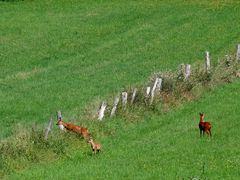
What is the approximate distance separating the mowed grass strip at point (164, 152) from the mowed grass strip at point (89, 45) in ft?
9.47

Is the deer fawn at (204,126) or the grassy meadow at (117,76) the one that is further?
the deer fawn at (204,126)

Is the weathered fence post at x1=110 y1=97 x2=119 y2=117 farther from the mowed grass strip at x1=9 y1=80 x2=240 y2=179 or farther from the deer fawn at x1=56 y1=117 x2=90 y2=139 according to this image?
the deer fawn at x1=56 y1=117 x2=90 y2=139

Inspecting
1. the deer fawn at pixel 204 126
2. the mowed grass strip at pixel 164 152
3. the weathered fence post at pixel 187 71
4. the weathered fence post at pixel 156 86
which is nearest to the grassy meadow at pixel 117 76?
the mowed grass strip at pixel 164 152

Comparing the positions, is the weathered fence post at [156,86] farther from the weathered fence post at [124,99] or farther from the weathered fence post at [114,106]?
the weathered fence post at [114,106]

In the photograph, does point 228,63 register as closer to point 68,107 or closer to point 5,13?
point 68,107

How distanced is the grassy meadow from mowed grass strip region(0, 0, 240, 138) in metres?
0.07

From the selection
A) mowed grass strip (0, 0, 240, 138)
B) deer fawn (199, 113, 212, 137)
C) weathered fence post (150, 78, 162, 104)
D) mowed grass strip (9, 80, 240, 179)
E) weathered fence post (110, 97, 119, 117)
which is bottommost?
mowed grass strip (9, 80, 240, 179)

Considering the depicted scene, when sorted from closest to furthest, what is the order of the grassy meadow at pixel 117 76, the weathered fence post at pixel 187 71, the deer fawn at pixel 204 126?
the grassy meadow at pixel 117 76 < the deer fawn at pixel 204 126 < the weathered fence post at pixel 187 71

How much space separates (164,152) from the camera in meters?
22.9

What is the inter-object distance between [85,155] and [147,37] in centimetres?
2926

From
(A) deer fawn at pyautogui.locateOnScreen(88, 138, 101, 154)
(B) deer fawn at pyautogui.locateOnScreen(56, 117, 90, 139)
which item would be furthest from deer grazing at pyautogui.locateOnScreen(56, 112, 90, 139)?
(A) deer fawn at pyautogui.locateOnScreen(88, 138, 101, 154)

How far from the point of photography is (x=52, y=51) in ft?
161

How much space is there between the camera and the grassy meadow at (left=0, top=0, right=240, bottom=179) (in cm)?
2189

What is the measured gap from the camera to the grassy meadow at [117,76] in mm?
21891
